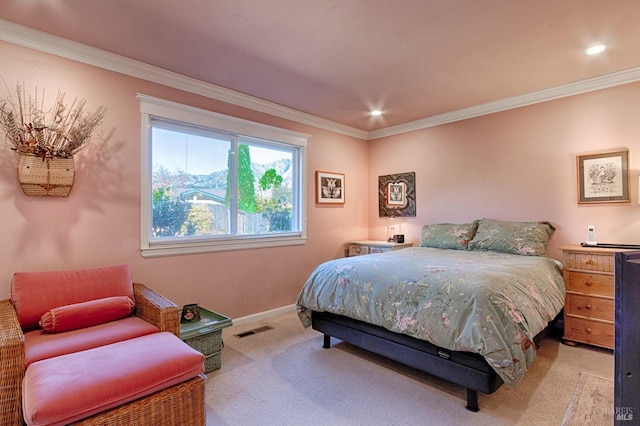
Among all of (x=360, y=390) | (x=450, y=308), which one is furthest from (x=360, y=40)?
(x=360, y=390)

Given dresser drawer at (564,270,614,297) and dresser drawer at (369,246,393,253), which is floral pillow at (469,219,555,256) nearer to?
dresser drawer at (564,270,614,297)

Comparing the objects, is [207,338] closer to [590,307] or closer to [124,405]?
[124,405]

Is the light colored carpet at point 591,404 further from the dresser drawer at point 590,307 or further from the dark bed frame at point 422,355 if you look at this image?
the dresser drawer at point 590,307

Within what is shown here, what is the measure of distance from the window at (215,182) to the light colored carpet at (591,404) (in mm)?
3068

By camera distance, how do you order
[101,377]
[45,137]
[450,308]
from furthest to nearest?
[45,137] < [450,308] < [101,377]

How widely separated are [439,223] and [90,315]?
394 centimetres

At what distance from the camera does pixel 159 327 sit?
212 cm

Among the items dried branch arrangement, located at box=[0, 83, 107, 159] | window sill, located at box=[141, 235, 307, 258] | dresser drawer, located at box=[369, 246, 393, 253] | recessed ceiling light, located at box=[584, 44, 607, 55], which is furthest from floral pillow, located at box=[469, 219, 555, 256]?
dried branch arrangement, located at box=[0, 83, 107, 159]

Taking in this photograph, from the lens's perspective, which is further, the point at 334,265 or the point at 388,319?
the point at 334,265

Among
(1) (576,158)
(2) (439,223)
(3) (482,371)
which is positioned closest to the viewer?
(3) (482,371)

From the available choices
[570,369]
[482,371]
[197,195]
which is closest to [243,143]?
[197,195]

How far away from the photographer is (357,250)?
4766 mm

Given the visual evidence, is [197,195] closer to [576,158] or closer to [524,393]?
[524,393]

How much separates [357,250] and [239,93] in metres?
2.67
